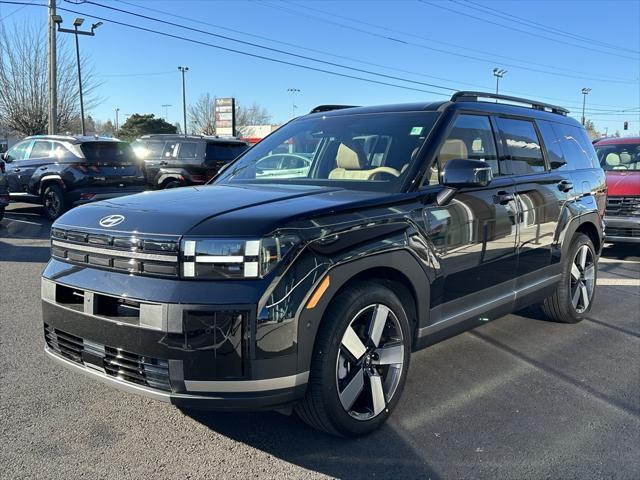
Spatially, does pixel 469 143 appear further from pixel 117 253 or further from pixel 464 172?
pixel 117 253

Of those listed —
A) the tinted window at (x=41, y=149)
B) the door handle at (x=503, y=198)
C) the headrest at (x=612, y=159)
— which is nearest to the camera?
the door handle at (x=503, y=198)

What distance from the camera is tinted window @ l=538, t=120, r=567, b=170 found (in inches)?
195

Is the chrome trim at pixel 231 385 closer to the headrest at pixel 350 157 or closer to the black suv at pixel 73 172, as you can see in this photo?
the headrest at pixel 350 157

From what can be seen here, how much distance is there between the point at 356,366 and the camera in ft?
9.99

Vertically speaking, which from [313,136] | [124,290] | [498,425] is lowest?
[498,425]

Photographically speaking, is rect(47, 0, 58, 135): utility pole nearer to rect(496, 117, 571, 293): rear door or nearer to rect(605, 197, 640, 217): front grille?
rect(605, 197, 640, 217): front grille

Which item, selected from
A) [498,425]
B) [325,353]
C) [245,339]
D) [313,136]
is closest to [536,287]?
[498,425]

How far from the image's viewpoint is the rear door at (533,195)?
436 centimetres

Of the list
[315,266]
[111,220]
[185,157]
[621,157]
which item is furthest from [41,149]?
[621,157]

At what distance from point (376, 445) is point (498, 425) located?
0.81m

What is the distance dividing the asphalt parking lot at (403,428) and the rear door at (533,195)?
2.30 feet

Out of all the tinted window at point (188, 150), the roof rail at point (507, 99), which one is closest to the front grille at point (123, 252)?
the roof rail at point (507, 99)

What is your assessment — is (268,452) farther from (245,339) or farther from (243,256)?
(243,256)

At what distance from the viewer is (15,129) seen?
96.1ft
